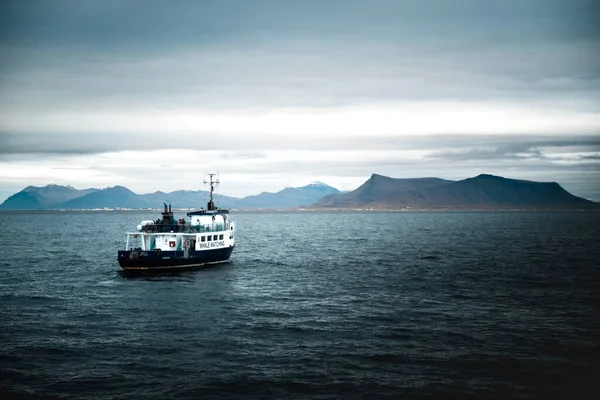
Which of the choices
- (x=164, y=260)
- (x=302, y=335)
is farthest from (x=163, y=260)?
(x=302, y=335)

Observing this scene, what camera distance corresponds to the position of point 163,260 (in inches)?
2928

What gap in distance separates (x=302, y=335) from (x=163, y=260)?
40.7 metres

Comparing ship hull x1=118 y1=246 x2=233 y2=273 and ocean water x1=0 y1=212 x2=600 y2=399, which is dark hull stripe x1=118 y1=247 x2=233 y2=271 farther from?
ocean water x1=0 y1=212 x2=600 y2=399

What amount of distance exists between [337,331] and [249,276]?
33.9 metres

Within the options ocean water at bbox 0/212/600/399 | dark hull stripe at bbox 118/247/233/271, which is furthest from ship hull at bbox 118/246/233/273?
ocean water at bbox 0/212/600/399

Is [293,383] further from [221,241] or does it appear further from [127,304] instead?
[221,241]

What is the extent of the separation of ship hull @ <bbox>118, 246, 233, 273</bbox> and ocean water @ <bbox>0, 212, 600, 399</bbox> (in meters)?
3.20

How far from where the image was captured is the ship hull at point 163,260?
72.4 metres

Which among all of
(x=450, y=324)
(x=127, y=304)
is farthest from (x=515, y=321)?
(x=127, y=304)

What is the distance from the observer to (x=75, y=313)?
47.3 meters

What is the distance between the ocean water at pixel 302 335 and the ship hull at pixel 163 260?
10.5 feet

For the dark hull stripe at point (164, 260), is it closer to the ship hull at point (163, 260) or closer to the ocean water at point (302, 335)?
the ship hull at point (163, 260)

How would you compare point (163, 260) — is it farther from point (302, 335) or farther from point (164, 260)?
point (302, 335)

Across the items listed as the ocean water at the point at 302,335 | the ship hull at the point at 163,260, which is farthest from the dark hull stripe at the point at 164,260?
the ocean water at the point at 302,335
